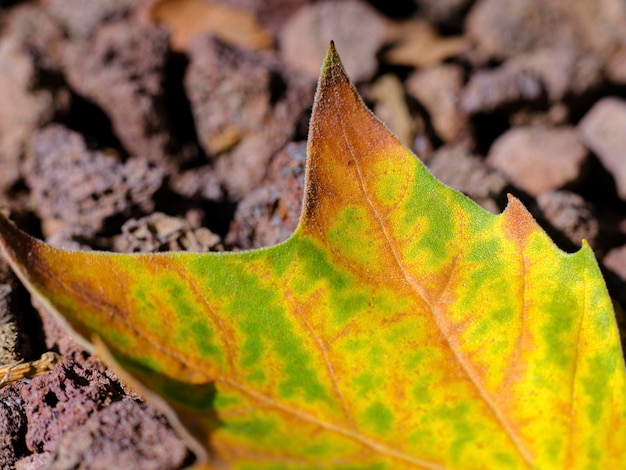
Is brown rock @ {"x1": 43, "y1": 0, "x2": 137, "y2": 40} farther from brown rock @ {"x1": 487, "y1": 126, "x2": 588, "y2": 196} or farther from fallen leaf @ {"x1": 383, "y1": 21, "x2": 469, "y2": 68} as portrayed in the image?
brown rock @ {"x1": 487, "y1": 126, "x2": 588, "y2": 196}

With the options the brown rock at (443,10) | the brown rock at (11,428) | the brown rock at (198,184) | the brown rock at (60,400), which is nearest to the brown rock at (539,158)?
the brown rock at (443,10)

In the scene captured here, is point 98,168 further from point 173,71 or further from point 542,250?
point 542,250

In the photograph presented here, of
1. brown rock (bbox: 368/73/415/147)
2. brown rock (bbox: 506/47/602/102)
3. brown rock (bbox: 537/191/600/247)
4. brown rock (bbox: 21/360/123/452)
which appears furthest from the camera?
brown rock (bbox: 506/47/602/102)

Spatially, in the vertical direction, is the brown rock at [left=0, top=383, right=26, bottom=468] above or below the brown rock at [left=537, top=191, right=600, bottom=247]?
below

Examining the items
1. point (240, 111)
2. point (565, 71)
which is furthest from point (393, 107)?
point (565, 71)

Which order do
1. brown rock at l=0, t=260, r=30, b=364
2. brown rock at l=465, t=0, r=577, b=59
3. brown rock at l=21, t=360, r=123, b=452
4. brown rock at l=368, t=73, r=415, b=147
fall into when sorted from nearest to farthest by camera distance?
brown rock at l=21, t=360, r=123, b=452 < brown rock at l=0, t=260, r=30, b=364 < brown rock at l=368, t=73, r=415, b=147 < brown rock at l=465, t=0, r=577, b=59

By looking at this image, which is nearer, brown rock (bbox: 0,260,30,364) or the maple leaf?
the maple leaf

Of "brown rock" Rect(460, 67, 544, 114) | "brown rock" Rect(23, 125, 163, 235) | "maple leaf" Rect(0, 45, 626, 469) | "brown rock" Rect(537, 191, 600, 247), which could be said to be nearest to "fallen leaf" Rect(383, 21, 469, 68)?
"brown rock" Rect(460, 67, 544, 114)
